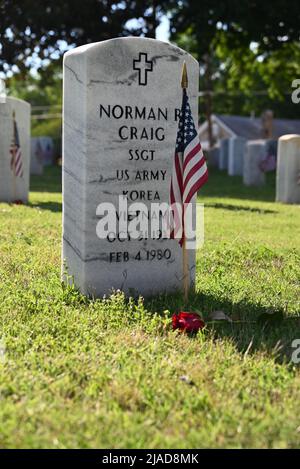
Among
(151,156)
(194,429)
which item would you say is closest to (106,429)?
(194,429)

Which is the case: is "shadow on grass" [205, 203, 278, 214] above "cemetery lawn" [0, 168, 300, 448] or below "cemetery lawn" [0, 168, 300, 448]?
below

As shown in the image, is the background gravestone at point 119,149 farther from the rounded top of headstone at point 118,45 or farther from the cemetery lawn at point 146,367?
the cemetery lawn at point 146,367

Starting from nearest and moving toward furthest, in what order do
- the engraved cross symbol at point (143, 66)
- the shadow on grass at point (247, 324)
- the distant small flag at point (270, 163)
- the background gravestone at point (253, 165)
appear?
the shadow on grass at point (247, 324) < the engraved cross symbol at point (143, 66) < the background gravestone at point (253, 165) < the distant small flag at point (270, 163)

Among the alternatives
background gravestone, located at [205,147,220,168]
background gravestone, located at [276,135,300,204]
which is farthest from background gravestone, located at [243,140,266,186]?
background gravestone, located at [205,147,220,168]

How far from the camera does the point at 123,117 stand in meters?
5.75

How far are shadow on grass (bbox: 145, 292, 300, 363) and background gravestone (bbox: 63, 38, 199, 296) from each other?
1.39ft

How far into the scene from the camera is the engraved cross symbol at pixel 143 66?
577 centimetres

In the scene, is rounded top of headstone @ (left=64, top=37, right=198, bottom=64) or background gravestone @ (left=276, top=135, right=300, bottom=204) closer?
rounded top of headstone @ (left=64, top=37, right=198, bottom=64)

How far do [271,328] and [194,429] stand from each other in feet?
6.25

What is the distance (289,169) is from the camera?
17.9 metres

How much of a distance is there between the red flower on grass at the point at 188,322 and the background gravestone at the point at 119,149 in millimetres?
1219

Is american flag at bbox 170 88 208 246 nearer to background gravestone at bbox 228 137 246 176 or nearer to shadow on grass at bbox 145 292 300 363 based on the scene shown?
shadow on grass at bbox 145 292 300 363

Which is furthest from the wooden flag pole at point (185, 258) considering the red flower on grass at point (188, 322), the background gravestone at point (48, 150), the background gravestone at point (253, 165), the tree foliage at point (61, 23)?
the background gravestone at point (48, 150)

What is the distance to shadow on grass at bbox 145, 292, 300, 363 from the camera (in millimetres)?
4363
